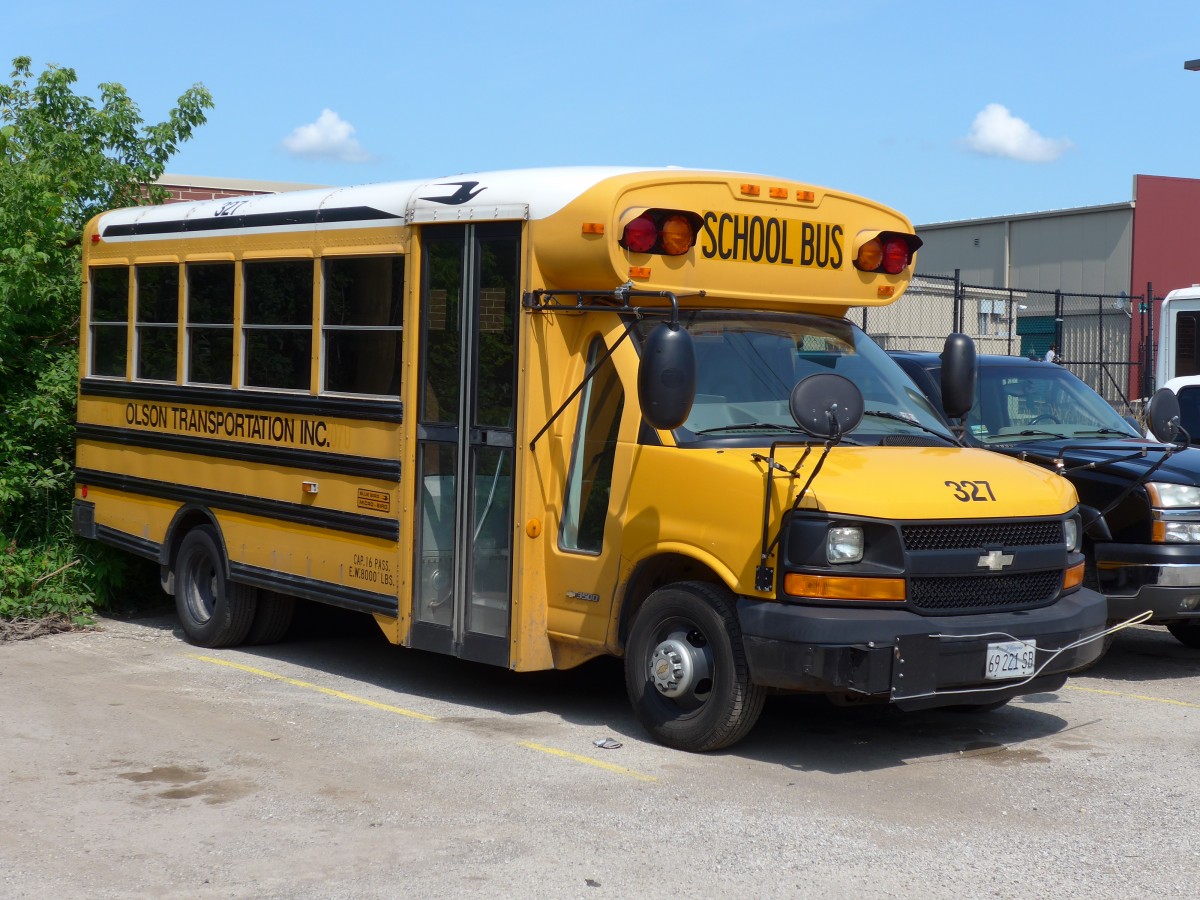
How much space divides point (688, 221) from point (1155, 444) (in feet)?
13.2

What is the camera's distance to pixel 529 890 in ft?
16.9

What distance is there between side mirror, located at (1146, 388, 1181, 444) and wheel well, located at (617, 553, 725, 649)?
3.16 meters

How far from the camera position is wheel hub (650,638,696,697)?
7.02 metres

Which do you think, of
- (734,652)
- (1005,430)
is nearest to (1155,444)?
(1005,430)

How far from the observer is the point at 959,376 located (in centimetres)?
834

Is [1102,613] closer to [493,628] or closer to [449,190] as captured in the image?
[493,628]

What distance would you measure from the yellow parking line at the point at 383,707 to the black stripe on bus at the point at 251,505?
0.92m

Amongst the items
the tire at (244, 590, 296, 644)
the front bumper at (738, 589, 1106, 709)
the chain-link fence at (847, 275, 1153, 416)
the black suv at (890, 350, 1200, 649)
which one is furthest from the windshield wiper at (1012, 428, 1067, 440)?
the chain-link fence at (847, 275, 1153, 416)

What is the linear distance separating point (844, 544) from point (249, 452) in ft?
14.5

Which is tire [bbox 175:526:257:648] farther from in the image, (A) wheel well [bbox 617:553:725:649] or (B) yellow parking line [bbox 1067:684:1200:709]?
(B) yellow parking line [bbox 1067:684:1200:709]

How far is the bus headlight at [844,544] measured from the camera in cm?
655

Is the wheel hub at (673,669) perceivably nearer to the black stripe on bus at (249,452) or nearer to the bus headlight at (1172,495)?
the black stripe on bus at (249,452)

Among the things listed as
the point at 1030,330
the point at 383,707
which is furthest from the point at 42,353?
the point at 1030,330

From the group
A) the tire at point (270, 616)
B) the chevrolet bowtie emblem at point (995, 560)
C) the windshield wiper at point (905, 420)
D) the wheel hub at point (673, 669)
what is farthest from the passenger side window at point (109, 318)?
the chevrolet bowtie emblem at point (995, 560)
